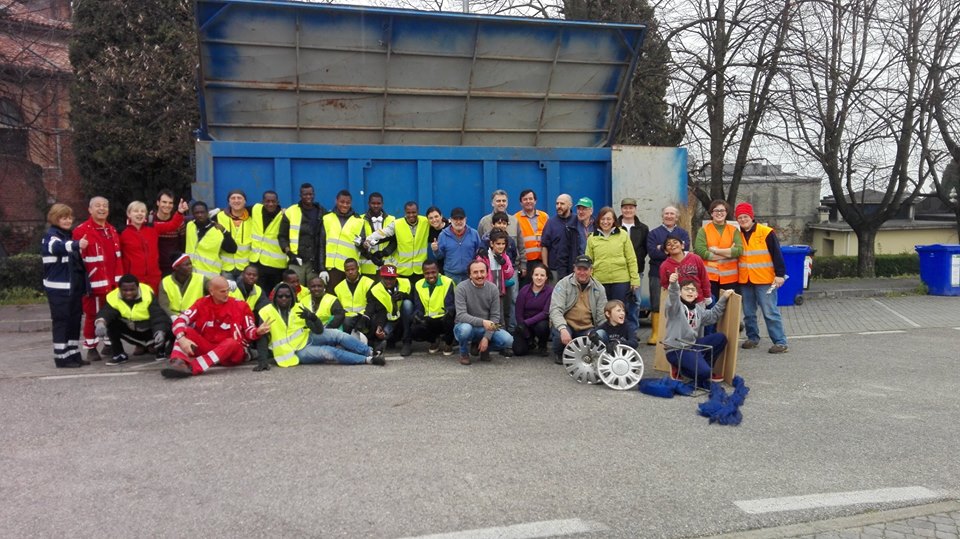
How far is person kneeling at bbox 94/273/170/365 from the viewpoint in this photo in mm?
7055

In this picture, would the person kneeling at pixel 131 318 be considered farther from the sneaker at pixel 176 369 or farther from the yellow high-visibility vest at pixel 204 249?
the sneaker at pixel 176 369

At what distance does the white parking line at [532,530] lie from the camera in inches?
135

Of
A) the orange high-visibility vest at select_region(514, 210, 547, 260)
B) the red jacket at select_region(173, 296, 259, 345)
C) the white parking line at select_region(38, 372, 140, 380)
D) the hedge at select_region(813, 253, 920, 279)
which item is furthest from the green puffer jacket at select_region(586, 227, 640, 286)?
the hedge at select_region(813, 253, 920, 279)

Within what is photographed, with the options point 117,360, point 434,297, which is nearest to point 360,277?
point 434,297

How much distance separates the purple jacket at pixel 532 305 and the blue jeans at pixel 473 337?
9.8 inches

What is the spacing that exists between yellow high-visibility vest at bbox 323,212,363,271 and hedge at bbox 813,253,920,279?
1622 centimetres

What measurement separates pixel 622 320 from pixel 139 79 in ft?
39.2

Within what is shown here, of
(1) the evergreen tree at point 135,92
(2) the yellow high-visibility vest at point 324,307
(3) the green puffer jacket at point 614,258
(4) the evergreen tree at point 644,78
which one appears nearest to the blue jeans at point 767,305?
(3) the green puffer jacket at point 614,258

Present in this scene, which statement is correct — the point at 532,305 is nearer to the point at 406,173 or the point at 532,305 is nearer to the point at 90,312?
the point at 406,173

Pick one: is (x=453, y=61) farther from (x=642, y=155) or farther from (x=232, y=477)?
(x=232, y=477)

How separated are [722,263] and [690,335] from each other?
194 cm

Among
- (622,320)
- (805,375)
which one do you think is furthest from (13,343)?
(805,375)

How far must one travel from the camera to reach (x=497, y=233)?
7.64m

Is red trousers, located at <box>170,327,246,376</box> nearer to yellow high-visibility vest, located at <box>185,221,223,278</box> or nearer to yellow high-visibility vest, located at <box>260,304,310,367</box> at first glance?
yellow high-visibility vest, located at <box>260,304,310,367</box>
